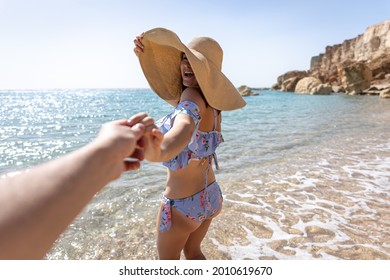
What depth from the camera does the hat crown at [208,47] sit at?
2258 mm

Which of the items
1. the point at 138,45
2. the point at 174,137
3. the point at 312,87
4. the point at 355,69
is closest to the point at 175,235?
the point at 174,137

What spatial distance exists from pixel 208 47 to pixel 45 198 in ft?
6.06

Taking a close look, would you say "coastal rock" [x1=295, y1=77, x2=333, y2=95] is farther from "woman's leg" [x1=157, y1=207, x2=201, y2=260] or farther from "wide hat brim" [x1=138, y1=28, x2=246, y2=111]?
"woman's leg" [x1=157, y1=207, x2=201, y2=260]

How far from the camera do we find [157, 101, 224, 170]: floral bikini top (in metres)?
1.88

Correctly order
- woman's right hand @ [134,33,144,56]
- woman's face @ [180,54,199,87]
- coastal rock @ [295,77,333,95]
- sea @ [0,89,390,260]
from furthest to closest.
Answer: coastal rock @ [295,77,333,95] → sea @ [0,89,390,260] → woman's right hand @ [134,33,144,56] → woman's face @ [180,54,199,87]

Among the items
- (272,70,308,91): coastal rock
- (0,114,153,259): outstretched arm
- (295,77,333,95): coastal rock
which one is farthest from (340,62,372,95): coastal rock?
(0,114,153,259): outstretched arm

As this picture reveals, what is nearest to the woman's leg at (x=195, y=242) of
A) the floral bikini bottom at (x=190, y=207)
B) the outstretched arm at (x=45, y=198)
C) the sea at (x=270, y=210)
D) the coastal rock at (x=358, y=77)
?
the floral bikini bottom at (x=190, y=207)

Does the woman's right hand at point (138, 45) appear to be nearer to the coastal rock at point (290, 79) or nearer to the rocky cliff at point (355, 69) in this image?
the rocky cliff at point (355, 69)

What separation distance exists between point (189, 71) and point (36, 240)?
1.68 metres

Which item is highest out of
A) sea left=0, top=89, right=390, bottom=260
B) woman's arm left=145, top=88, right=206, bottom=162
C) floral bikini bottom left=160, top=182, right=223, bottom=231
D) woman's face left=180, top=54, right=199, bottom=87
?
woman's face left=180, top=54, right=199, bottom=87

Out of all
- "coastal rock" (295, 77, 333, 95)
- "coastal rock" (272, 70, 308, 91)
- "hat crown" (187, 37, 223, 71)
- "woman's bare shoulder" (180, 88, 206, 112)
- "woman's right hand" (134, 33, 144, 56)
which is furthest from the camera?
"coastal rock" (272, 70, 308, 91)

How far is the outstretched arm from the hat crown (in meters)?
1.57
